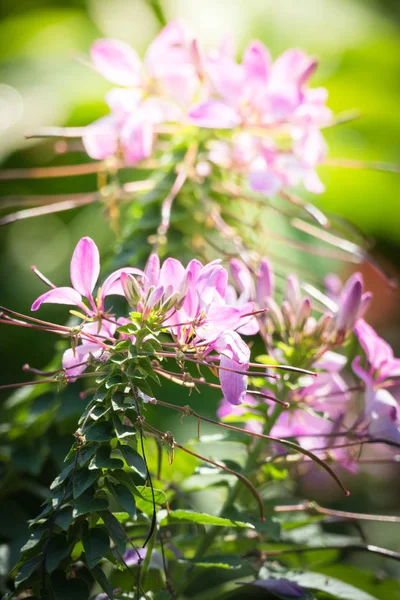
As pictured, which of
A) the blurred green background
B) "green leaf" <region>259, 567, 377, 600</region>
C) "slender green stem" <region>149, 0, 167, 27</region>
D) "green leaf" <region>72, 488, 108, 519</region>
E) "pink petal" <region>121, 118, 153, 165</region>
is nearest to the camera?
"green leaf" <region>72, 488, 108, 519</region>

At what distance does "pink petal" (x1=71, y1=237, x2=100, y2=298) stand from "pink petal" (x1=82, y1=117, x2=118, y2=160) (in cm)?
21

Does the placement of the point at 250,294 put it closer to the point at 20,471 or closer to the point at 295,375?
the point at 295,375

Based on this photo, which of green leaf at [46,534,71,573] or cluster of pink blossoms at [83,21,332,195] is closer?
green leaf at [46,534,71,573]

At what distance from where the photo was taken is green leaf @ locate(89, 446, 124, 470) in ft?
0.96

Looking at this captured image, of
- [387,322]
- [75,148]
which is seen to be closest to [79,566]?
[75,148]

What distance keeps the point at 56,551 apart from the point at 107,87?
76cm

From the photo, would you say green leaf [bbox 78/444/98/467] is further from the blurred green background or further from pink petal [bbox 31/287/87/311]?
the blurred green background

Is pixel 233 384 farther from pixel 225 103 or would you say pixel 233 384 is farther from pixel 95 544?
pixel 225 103

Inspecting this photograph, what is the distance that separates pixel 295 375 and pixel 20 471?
222 millimetres

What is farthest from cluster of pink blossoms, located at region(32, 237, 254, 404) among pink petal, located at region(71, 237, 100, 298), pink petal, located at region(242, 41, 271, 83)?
pink petal, located at region(242, 41, 271, 83)

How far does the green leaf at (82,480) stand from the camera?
11.3 inches

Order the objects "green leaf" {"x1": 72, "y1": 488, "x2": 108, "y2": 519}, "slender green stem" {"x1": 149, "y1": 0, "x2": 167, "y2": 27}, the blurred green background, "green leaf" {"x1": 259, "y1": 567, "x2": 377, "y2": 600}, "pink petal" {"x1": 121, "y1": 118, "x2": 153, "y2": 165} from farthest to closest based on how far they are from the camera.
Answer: "slender green stem" {"x1": 149, "y1": 0, "x2": 167, "y2": 27}, the blurred green background, "pink petal" {"x1": 121, "y1": 118, "x2": 153, "y2": 165}, "green leaf" {"x1": 259, "y1": 567, "x2": 377, "y2": 600}, "green leaf" {"x1": 72, "y1": 488, "x2": 108, "y2": 519}

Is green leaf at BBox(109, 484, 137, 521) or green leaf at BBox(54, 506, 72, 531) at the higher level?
green leaf at BBox(109, 484, 137, 521)

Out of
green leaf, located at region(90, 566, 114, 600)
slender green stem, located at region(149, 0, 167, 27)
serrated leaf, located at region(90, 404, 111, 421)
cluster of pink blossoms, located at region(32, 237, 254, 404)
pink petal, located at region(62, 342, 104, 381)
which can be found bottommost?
green leaf, located at region(90, 566, 114, 600)
